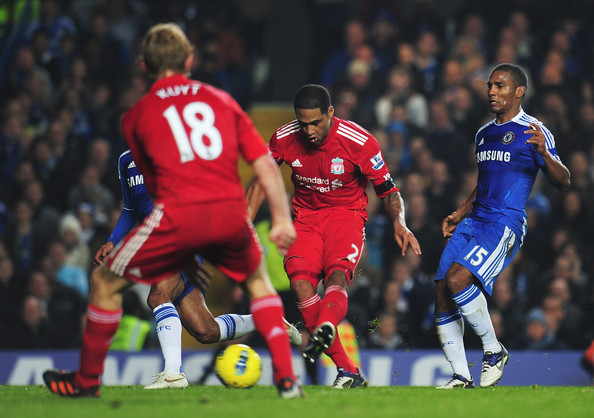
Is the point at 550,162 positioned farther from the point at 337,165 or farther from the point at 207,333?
the point at 207,333

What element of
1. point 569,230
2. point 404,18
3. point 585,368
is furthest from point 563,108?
point 585,368

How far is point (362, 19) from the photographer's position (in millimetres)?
15289

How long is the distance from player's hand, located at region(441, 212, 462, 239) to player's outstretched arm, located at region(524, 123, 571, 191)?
3.07 ft

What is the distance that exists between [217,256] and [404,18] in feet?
34.2

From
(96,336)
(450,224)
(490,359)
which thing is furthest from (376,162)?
(96,336)

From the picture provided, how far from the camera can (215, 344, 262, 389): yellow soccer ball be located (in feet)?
24.0

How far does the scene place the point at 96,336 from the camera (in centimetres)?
578

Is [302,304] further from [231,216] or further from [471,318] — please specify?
[231,216]

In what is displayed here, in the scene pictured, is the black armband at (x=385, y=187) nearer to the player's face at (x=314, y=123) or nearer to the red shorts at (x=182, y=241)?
the player's face at (x=314, y=123)

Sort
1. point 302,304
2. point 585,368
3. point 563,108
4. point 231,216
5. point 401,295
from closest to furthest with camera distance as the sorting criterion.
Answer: point 231,216 < point 302,304 < point 585,368 < point 401,295 < point 563,108

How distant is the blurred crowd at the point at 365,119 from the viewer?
1169cm

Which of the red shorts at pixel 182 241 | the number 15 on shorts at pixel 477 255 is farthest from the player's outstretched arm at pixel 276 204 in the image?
the number 15 on shorts at pixel 477 255

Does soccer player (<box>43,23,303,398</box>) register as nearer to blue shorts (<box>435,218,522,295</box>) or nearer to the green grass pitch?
the green grass pitch

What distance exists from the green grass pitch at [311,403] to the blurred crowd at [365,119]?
14.3 ft
